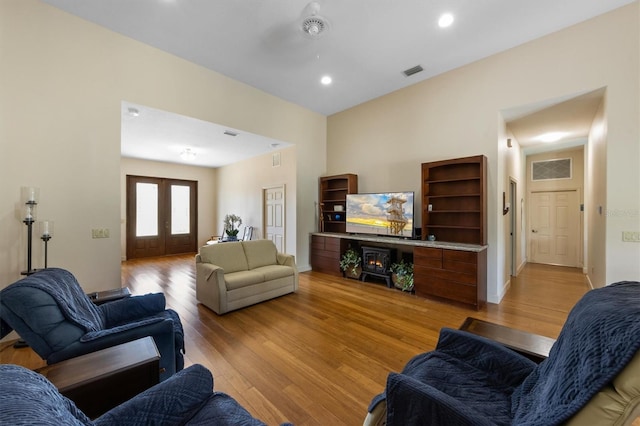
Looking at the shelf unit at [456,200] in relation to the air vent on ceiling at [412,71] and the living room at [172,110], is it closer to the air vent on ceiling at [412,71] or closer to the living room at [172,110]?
the living room at [172,110]

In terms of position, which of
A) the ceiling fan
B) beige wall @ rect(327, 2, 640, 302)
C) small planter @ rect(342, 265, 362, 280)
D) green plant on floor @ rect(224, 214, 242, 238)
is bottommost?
small planter @ rect(342, 265, 362, 280)

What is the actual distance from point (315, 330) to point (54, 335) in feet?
7.04

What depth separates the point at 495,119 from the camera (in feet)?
12.2

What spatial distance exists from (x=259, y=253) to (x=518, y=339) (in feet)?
11.4

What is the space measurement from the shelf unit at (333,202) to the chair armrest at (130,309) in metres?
3.88

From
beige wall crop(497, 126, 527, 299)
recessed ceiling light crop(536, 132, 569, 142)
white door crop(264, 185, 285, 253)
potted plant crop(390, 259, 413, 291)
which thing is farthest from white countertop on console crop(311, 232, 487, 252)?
recessed ceiling light crop(536, 132, 569, 142)

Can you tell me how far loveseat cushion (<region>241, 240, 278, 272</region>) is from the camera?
13.5 ft

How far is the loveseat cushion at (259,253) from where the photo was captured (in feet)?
13.5

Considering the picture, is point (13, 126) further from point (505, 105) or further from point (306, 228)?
point (505, 105)

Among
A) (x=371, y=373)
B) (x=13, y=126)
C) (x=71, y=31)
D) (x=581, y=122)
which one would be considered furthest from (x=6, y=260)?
(x=581, y=122)

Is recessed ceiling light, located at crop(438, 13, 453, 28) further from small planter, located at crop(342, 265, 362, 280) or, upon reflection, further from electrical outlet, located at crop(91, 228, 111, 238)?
electrical outlet, located at crop(91, 228, 111, 238)

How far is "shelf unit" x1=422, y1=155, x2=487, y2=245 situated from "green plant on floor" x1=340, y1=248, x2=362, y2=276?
135 centimetres

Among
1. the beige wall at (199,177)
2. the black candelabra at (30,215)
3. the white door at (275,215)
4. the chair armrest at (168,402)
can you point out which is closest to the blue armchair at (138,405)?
the chair armrest at (168,402)

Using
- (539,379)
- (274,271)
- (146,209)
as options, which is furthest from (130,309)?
(146,209)
